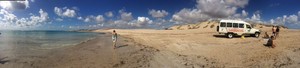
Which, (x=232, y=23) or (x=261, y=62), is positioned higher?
(x=232, y=23)

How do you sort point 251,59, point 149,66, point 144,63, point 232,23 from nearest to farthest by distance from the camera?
point 149,66
point 144,63
point 251,59
point 232,23

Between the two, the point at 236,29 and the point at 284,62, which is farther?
the point at 236,29

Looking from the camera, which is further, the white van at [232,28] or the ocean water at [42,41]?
the white van at [232,28]

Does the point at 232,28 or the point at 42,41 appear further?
the point at 42,41

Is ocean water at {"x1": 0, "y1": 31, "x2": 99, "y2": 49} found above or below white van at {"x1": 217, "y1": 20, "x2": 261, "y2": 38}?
below

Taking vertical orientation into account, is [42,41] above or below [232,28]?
below

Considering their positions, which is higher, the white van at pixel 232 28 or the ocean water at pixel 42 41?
the white van at pixel 232 28

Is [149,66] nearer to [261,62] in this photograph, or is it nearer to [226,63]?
[226,63]

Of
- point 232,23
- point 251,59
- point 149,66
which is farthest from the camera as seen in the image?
point 232,23

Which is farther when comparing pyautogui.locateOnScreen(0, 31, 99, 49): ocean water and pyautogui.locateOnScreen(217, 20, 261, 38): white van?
pyautogui.locateOnScreen(217, 20, 261, 38): white van

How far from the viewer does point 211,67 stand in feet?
43.7

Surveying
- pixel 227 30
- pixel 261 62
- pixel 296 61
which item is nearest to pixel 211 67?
pixel 261 62

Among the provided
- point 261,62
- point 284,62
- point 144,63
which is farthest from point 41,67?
point 284,62

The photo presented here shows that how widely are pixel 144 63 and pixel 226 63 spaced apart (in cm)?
416
